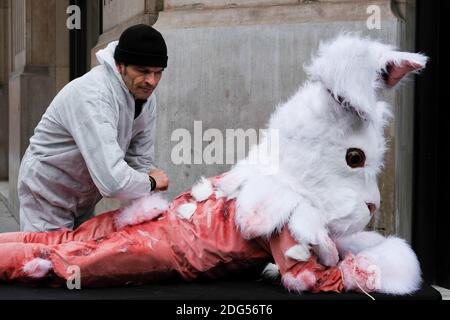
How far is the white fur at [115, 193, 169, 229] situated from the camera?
3.49 metres

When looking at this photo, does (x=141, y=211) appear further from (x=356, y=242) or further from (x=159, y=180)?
(x=356, y=242)

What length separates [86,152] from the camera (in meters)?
3.36

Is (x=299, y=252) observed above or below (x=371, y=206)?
below

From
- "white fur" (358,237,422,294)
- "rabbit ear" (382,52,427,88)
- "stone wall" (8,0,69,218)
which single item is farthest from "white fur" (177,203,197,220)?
"stone wall" (8,0,69,218)

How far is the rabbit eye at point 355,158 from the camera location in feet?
10.7

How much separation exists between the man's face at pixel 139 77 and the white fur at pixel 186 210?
58cm

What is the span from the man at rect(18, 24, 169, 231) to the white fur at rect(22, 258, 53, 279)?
1.30ft

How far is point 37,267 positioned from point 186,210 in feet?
2.32

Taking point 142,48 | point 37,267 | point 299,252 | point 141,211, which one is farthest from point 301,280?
point 142,48

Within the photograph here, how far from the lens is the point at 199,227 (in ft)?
11.1

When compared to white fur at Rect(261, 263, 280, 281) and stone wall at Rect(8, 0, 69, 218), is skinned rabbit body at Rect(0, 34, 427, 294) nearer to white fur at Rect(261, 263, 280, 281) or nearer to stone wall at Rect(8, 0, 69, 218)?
white fur at Rect(261, 263, 280, 281)

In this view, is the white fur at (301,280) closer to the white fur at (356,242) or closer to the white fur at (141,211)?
the white fur at (356,242)
